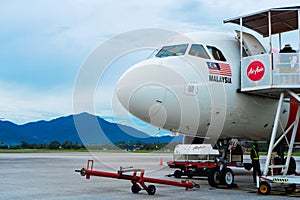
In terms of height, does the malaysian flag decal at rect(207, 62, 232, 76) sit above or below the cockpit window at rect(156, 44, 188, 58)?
below

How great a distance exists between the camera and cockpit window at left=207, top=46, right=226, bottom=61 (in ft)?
42.6

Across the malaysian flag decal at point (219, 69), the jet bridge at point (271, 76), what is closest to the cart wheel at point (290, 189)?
the jet bridge at point (271, 76)

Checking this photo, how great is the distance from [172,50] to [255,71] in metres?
2.62

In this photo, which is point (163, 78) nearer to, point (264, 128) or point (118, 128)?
point (118, 128)

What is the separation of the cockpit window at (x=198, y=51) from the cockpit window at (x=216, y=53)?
27 centimetres

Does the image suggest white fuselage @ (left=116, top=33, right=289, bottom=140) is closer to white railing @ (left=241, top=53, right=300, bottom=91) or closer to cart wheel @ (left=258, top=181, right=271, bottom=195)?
white railing @ (left=241, top=53, right=300, bottom=91)

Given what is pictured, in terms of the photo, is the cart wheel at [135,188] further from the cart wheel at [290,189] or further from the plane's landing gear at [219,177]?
the cart wheel at [290,189]

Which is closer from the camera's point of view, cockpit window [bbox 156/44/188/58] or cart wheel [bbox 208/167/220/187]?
cockpit window [bbox 156/44/188/58]

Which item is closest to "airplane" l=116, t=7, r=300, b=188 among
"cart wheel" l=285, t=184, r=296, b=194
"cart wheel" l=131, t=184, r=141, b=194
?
"cart wheel" l=285, t=184, r=296, b=194

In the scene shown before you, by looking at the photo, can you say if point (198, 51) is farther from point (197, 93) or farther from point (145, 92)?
point (145, 92)

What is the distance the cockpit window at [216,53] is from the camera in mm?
12984

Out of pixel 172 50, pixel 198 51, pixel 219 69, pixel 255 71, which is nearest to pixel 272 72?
pixel 255 71

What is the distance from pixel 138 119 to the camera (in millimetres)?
11648

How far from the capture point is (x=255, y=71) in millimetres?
12656
